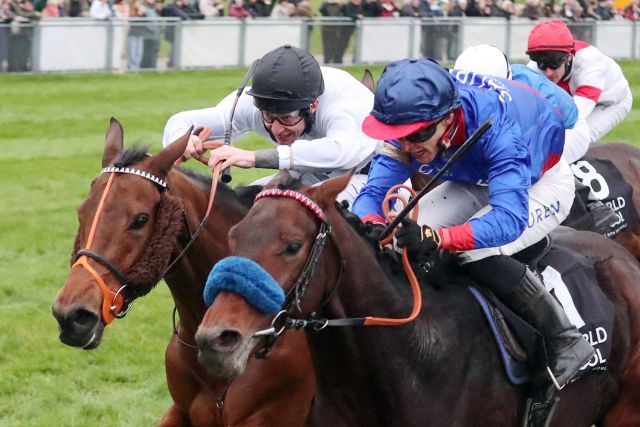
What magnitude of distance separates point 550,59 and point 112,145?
3.71m

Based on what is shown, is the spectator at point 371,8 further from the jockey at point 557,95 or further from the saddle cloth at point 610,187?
the jockey at point 557,95

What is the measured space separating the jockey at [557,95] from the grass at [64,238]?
2035 millimetres

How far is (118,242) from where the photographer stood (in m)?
4.89

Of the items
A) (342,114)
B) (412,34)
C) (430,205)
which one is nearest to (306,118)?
(342,114)

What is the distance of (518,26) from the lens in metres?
26.5

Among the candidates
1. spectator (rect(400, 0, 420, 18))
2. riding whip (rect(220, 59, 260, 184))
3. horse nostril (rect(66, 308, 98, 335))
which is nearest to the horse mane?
riding whip (rect(220, 59, 260, 184))

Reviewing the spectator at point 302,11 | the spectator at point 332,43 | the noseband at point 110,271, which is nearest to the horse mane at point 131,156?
the noseband at point 110,271

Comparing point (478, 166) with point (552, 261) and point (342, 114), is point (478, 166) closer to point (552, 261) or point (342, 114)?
point (552, 261)

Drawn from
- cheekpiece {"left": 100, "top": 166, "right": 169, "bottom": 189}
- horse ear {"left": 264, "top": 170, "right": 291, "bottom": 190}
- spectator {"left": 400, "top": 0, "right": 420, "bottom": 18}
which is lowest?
cheekpiece {"left": 100, "top": 166, "right": 169, "bottom": 189}

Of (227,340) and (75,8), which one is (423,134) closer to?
(227,340)

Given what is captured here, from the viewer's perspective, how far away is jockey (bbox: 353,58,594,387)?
4.62 m

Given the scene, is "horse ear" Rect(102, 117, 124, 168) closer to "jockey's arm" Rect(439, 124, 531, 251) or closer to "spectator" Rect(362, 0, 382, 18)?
"jockey's arm" Rect(439, 124, 531, 251)

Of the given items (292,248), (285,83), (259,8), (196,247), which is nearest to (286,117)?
(285,83)

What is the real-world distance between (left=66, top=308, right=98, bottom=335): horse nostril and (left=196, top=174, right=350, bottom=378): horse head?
93cm
